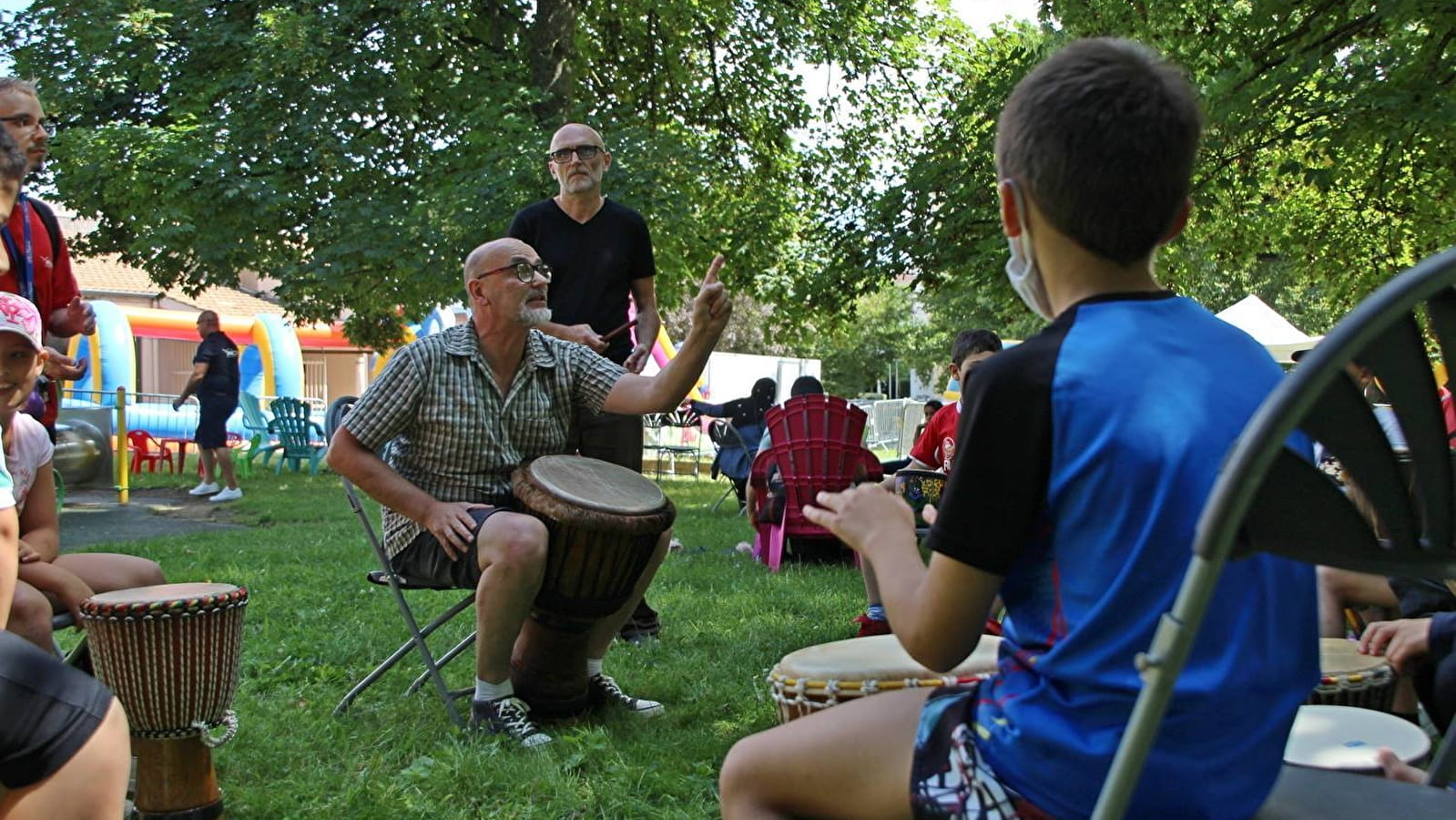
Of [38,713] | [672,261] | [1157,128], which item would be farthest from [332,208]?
[1157,128]

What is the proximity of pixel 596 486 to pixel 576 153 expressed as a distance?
1.89 metres

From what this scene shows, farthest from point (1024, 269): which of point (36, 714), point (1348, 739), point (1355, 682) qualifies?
point (36, 714)

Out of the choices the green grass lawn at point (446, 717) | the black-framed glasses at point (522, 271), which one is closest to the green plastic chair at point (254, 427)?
the green grass lawn at point (446, 717)

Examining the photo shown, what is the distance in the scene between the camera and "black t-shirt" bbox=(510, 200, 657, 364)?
512 centimetres

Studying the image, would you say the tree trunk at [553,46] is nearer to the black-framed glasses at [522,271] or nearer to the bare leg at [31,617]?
the black-framed glasses at [522,271]

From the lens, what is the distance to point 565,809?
3230 millimetres

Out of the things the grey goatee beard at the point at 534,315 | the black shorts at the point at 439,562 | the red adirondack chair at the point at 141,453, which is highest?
the grey goatee beard at the point at 534,315

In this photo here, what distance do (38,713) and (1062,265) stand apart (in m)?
1.71

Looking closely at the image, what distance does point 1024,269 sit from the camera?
5.13 feet

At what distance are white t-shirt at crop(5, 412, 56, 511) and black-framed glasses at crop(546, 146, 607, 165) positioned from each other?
2353mm

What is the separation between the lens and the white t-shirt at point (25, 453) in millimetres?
3311

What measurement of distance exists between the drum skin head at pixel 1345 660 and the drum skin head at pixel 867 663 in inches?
27.4

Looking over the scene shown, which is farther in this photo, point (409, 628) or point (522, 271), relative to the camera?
point (409, 628)

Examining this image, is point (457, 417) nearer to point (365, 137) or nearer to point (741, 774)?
point (741, 774)
